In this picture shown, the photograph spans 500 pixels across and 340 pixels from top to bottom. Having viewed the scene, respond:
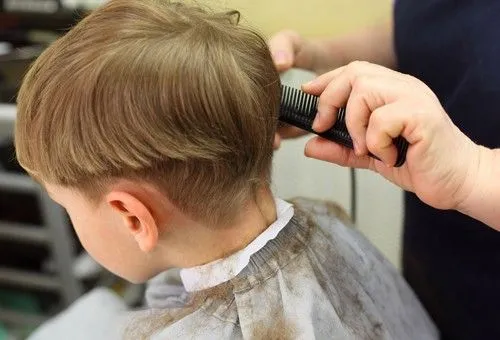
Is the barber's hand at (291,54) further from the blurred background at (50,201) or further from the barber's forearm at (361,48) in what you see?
the blurred background at (50,201)

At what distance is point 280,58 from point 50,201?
699 millimetres

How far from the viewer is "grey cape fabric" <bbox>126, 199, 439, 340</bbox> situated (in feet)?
2.51

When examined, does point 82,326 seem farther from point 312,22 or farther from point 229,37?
point 312,22

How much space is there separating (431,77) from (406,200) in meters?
0.23

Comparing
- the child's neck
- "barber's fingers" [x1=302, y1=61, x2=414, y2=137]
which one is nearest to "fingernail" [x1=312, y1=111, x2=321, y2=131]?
"barber's fingers" [x1=302, y1=61, x2=414, y2=137]

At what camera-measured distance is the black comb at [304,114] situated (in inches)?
29.0

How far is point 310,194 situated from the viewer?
3.57 feet

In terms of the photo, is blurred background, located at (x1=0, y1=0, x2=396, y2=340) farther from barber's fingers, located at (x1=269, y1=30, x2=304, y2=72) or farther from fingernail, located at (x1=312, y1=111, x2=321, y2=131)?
fingernail, located at (x1=312, y1=111, x2=321, y2=131)

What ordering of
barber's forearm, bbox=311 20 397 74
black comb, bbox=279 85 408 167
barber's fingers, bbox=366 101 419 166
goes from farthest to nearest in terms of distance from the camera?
barber's forearm, bbox=311 20 397 74
black comb, bbox=279 85 408 167
barber's fingers, bbox=366 101 419 166

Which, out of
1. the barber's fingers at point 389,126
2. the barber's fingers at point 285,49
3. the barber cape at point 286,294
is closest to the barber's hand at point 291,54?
the barber's fingers at point 285,49

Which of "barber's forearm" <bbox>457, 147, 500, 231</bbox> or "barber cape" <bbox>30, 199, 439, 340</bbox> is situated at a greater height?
"barber's forearm" <bbox>457, 147, 500, 231</bbox>

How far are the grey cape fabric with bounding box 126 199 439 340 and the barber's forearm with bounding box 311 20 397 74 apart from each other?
0.90 ft

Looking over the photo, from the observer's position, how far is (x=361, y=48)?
1084 mm

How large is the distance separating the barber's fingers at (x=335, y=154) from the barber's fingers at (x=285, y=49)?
0.17 meters
